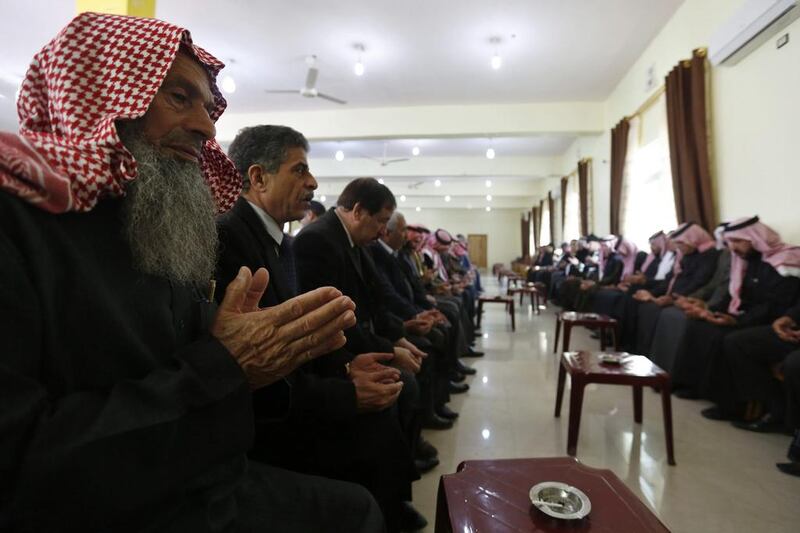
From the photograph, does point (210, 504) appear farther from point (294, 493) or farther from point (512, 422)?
point (512, 422)

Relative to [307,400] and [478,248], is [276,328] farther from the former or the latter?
[478,248]

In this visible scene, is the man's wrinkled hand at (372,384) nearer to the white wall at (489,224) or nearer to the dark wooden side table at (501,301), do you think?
the dark wooden side table at (501,301)

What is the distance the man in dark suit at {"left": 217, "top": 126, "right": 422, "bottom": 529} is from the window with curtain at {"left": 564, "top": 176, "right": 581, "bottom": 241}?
8987 millimetres

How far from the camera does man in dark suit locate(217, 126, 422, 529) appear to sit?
4.39 ft

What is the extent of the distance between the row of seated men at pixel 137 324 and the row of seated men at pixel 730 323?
2650mm

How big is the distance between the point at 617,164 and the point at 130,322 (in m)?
7.19

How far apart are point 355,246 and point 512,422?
5.18ft

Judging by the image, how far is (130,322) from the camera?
2.54ft

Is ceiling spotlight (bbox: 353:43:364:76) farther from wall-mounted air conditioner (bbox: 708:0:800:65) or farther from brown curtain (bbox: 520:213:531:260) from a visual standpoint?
brown curtain (bbox: 520:213:531:260)

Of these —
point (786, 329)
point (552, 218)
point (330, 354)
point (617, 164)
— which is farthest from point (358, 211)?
point (552, 218)

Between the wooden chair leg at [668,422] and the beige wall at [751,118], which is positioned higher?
the beige wall at [751,118]

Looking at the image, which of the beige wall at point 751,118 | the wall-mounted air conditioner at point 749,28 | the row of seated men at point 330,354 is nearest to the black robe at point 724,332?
the beige wall at point 751,118

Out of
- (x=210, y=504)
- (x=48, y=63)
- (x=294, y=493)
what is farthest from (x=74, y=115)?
(x=294, y=493)

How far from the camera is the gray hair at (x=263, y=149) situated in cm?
167
